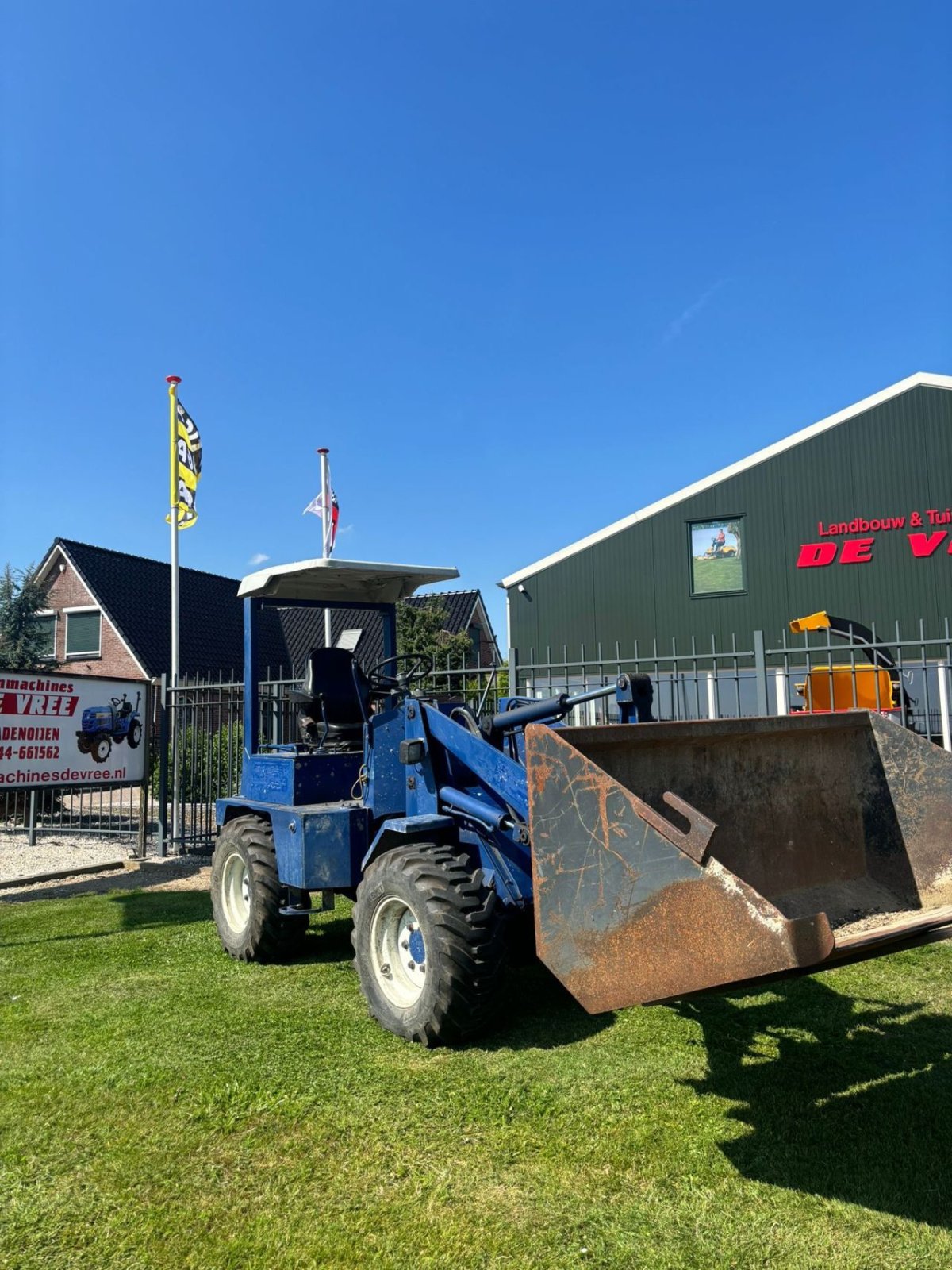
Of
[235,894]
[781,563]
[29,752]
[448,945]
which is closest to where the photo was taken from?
[448,945]

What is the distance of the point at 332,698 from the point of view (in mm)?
5828

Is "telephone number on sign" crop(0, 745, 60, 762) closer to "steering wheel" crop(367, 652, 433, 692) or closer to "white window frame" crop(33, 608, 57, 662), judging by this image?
"steering wheel" crop(367, 652, 433, 692)

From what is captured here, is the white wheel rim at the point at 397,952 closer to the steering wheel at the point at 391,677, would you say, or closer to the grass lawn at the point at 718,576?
the steering wheel at the point at 391,677

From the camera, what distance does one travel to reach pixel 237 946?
5.85m

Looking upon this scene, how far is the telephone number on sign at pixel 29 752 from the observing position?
359 inches

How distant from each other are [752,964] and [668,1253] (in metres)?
0.81

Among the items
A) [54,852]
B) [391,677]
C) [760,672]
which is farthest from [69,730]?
[760,672]

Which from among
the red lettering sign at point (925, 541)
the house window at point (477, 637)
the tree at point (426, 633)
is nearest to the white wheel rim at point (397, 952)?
the tree at point (426, 633)

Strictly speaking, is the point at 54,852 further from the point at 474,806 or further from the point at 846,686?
the point at 846,686

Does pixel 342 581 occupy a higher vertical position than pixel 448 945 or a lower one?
higher

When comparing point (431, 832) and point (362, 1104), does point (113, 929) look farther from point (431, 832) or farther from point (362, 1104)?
point (362, 1104)

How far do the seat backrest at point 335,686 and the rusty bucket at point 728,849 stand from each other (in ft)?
7.83

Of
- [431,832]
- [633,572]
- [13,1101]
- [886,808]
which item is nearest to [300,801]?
[431,832]

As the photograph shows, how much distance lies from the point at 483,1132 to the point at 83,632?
24426mm
